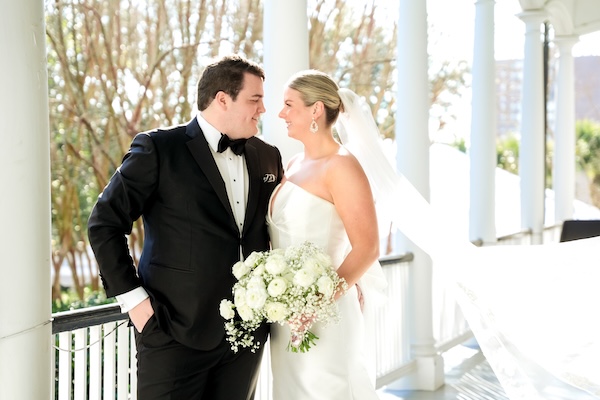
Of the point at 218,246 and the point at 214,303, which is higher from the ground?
the point at 218,246

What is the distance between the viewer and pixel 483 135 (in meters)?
8.51

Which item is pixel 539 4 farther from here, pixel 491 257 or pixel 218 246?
pixel 218 246

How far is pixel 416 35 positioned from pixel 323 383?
385 centimetres

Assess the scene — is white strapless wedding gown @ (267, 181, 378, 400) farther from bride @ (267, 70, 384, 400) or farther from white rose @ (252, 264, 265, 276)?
white rose @ (252, 264, 265, 276)

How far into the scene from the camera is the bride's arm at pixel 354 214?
136 inches

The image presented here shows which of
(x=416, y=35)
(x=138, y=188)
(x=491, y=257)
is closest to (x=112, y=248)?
(x=138, y=188)

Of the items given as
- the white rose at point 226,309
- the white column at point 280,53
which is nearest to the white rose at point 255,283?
the white rose at point 226,309

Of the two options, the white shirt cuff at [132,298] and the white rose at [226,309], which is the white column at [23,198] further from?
the white rose at [226,309]

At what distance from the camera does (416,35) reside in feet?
21.7

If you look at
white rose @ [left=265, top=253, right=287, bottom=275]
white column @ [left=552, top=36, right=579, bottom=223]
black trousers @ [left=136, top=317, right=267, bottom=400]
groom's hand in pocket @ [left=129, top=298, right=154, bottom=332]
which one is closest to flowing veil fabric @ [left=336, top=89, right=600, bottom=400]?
white rose @ [left=265, top=253, right=287, bottom=275]

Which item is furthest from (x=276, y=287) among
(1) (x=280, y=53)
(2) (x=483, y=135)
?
(2) (x=483, y=135)

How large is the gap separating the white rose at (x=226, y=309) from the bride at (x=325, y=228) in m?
0.44

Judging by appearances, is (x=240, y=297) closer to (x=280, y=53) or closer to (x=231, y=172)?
(x=231, y=172)

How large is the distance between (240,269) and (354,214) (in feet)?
1.95
